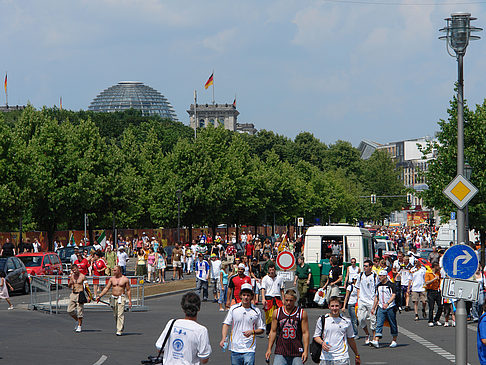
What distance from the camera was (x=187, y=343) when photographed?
28.2 feet

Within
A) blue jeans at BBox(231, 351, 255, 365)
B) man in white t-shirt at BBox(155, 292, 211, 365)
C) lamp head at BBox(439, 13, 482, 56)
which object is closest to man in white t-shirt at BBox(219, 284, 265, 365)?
blue jeans at BBox(231, 351, 255, 365)

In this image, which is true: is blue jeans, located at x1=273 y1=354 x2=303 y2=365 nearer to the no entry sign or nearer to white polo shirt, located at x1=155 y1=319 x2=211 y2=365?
white polo shirt, located at x1=155 y1=319 x2=211 y2=365

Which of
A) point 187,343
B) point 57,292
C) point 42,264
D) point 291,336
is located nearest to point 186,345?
point 187,343

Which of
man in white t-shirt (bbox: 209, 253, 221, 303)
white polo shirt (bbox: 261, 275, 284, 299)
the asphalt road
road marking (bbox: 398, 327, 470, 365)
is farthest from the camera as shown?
man in white t-shirt (bbox: 209, 253, 221, 303)

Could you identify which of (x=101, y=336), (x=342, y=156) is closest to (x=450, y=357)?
(x=101, y=336)

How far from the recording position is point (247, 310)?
11484 mm

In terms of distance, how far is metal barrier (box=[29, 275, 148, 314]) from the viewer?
88.1ft

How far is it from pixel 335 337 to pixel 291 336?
0.89 metres

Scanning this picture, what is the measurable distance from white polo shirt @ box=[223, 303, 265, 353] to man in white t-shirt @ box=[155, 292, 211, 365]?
2559 millimetres

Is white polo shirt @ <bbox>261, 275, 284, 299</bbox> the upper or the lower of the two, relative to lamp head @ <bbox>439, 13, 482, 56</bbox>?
lower

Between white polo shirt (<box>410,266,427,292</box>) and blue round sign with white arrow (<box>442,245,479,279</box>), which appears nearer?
blue round sign with white arrow (<box>442,245,479,279</box>)

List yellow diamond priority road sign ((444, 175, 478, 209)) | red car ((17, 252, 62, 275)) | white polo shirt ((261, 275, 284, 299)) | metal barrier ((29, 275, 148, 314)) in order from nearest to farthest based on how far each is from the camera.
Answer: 1. yellow diamond priority road sign ((444, 175, 478, 209))
2. white polo shirt ((261, 275, 284, 299))
3. metal barrier ((29, 275, 148, 314))
4. red car ((17, 252, 62, 275))

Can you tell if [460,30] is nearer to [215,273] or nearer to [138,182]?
[215,273]

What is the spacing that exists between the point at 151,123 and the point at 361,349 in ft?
341
